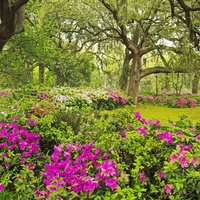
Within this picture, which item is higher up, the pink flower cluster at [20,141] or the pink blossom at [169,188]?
the pink flower cluster at [20,141]

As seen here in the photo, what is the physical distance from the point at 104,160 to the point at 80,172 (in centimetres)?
34

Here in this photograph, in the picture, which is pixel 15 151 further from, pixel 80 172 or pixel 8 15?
pixel 8 15

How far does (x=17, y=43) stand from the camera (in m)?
12.4

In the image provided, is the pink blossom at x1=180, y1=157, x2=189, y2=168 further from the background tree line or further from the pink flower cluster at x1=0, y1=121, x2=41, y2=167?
the background tree line

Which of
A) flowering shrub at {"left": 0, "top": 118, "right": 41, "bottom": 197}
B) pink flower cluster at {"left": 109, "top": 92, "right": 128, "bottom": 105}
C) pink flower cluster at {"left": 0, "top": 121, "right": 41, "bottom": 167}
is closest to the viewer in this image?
flowering shrub at {"left": 0, "top": 118, "right": 41, "bottom": 197}

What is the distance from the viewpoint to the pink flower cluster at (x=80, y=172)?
219 centimetres

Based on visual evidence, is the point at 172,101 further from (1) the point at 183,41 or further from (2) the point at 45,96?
(2) the point at 45,96

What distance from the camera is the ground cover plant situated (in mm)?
2141

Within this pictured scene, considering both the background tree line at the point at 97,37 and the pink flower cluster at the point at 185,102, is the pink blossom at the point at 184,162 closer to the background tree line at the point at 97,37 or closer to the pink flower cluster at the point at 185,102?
the background tree line at the point at 97,37

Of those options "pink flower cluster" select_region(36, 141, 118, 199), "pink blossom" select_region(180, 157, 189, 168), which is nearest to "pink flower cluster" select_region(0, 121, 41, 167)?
"pink flower cluster" select_region(36, 141, 118, 199)

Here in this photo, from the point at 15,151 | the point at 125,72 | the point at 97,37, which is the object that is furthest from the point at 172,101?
the point at 15,151

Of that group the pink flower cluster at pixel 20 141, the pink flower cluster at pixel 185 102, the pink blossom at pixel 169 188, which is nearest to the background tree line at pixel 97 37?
the pink flower cluster at pixel 185 102

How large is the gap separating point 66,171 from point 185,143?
1319 mm

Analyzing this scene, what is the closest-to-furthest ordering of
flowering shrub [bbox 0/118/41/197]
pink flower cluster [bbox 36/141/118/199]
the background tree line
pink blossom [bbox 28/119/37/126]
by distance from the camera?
1. pink flower cluster [bbox 36/141/118/199]
2. flowering shrub [bbox 0/118/41/197]
3. pink blossom [bbox 28/119/37/126]
4. the background tree line
